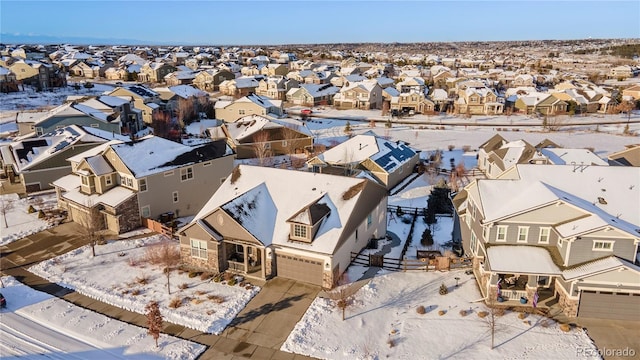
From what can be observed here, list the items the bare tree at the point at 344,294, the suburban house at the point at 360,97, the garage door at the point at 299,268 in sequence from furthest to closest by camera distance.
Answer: the suburban house at the point at 360,97
the garage door at the point at 299,268
the bare tree at the point at 344,294

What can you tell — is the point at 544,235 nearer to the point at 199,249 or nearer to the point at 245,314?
the point at 245,314

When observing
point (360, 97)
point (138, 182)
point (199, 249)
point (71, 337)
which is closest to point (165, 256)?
point (199, 249)

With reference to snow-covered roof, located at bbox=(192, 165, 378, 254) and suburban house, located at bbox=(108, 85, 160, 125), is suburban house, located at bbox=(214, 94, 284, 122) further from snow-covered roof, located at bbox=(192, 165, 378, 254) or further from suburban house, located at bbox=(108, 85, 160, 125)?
snow-covered roof, located at bbox=(192, 165, 378, 254)

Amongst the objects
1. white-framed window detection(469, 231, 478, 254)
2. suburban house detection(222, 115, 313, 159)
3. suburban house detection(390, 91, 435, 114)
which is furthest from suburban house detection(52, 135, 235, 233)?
suburban house detection(390, 91, 435, 114)

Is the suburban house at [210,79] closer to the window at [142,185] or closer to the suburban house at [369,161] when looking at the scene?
the suburban house at [369,161]

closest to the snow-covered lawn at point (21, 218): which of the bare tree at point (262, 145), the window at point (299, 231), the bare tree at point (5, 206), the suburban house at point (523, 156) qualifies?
the bare tree at point (5, 206)
